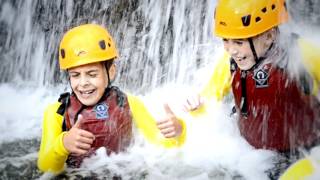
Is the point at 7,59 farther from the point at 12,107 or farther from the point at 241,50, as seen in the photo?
the point at 241,50

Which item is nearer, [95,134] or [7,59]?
[95,134]

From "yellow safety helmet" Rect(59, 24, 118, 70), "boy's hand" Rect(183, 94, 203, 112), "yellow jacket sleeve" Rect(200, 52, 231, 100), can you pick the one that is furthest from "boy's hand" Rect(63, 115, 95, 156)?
"yellow jacket sleeve" Rect(200, 52, 231, 100)

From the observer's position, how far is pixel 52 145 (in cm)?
229

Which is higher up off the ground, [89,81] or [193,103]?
[89,81]

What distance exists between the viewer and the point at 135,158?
2424mm

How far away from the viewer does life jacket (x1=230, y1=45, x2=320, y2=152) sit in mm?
2156

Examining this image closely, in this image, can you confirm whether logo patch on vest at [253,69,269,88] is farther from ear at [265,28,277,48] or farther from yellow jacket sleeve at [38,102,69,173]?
yellow jacket sleeve at [38,102,69,173]

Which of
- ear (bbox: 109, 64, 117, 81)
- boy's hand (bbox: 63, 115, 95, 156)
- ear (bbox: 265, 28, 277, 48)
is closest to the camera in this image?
ear (bbox: 265, 28, 277, 48)

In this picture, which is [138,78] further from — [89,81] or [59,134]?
[59,134]

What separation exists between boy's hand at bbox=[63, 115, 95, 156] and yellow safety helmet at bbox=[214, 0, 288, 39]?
0.80 m

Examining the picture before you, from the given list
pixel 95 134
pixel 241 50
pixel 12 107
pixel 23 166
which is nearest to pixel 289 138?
pixel 241 50

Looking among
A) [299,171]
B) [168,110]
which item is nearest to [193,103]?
[168,110]

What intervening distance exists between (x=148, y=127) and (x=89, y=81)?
1.17 feet

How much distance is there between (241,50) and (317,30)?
1.45ft
